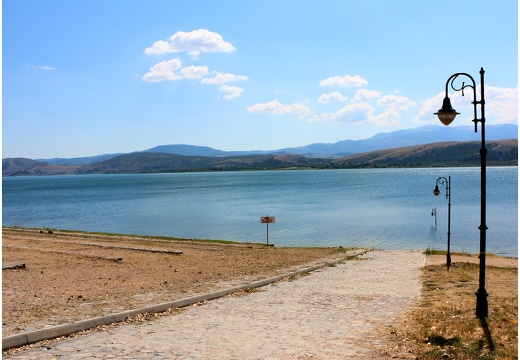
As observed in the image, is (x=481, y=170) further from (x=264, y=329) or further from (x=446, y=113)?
(x=264, y=329)

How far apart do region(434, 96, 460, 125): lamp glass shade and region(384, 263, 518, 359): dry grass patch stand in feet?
14.5

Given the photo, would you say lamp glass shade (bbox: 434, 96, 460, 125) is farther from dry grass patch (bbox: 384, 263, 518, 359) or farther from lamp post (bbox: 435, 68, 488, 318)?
dry grass patch (bbox: 384, 263, 518, 359)

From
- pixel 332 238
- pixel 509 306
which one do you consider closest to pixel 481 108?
pixel 509 306

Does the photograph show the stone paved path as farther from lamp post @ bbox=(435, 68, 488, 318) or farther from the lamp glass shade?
the lamp glass shade

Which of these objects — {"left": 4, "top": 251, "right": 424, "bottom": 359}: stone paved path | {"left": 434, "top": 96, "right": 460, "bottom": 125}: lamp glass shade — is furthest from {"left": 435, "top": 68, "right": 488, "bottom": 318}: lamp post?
{"left": 4, "top": 251, "right": 424, "bottom": 359}: stone paved path

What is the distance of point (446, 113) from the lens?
1130 cm

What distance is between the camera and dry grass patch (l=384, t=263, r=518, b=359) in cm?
867

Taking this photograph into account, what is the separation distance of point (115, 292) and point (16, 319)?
432 cm

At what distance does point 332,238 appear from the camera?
1953 inches

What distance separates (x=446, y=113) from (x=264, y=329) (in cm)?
A: 630

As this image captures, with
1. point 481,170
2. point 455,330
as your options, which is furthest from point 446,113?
point 455,330

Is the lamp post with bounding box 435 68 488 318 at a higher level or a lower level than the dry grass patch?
higher

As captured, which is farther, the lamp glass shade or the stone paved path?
the lamp glass shade

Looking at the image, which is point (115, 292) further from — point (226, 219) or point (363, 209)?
point (363, 209)
